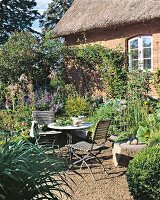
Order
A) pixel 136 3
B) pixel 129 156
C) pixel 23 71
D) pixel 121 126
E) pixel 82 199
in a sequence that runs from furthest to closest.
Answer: pixel 23 71, pixel 136 3, pixel 121 126, pixel 129 156, pixel 82 199

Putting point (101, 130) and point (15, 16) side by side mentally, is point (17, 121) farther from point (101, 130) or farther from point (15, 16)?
point (15, 16)

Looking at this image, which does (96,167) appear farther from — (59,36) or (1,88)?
(59,36)

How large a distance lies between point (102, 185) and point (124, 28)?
379 inches

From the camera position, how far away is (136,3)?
14609 mm

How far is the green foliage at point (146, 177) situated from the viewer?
482 cm

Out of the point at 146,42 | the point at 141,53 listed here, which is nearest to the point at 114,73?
the point at 141,53

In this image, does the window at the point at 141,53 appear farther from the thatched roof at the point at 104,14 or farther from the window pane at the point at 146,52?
the thatched roof at the point at 104,14

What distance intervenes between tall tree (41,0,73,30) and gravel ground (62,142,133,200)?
27413 mm

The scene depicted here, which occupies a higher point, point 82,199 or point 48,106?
point 48,106

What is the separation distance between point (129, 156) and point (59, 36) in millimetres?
11725

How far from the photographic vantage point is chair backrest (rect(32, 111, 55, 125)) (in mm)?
9398

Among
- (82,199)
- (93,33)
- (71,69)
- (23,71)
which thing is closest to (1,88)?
(23,71)

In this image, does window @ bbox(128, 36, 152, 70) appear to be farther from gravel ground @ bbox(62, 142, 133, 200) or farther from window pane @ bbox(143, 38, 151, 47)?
gravel ground @ bbox(62, 142, 133, 200)

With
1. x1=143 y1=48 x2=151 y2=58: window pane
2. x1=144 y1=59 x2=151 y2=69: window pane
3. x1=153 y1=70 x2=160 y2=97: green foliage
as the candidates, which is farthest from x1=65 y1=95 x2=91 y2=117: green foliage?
x1=143 y1=48 x2=151 y2=58: window pane
